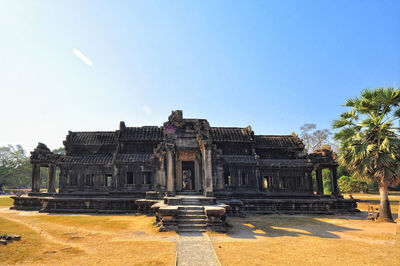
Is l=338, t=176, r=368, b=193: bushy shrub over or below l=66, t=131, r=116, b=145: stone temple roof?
below

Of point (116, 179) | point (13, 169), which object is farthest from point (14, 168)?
point (116, 179)

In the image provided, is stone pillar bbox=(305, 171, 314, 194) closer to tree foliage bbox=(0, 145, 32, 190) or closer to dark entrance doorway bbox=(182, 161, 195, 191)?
dark entrance doorway bbox=(182, 161, 195, 191)

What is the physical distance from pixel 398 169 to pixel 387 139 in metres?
2.27

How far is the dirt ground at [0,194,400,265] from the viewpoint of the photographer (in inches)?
303

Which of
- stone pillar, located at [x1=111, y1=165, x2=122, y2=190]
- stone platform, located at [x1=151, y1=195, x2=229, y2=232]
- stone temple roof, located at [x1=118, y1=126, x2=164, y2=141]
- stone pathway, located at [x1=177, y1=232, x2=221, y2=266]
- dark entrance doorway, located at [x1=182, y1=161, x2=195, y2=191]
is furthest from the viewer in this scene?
dark entrance doorway, located at [x1=182, y1=161, x2=195, y2=191]

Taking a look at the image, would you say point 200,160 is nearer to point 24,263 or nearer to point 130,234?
point 130,234

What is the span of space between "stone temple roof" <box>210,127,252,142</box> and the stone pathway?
1474 centimetres

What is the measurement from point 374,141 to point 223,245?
44.8 feet

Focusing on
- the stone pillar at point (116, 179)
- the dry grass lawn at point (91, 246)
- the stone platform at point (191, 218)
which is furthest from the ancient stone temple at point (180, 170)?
the dry grass lawn at point (91, 246)

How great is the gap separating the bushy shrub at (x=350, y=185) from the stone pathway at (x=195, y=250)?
120ft

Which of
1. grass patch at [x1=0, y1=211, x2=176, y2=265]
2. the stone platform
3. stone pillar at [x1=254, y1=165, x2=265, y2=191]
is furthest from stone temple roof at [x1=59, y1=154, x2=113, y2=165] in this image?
stone pillar at [x1=254, y1=165, x2=265, y2=191]

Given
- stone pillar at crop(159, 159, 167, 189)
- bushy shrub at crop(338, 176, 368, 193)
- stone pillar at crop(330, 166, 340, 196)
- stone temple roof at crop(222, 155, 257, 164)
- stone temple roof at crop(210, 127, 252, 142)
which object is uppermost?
stone temple roof at crop(210, 127, 252, 142)

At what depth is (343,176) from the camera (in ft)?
126

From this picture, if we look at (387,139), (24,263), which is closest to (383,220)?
(387,139)
